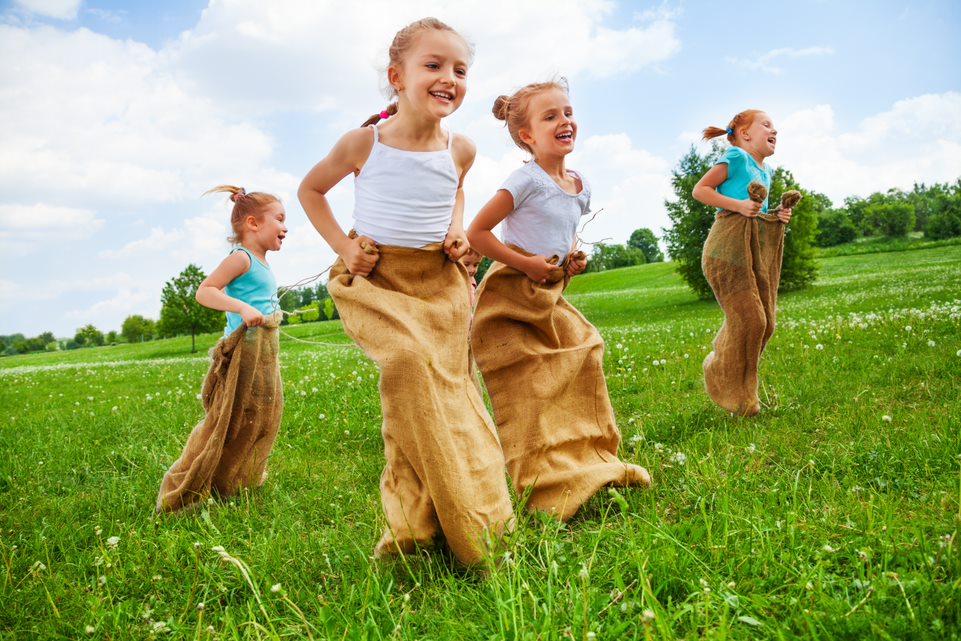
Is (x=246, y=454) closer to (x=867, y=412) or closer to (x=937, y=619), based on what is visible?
(x=937, y=619)

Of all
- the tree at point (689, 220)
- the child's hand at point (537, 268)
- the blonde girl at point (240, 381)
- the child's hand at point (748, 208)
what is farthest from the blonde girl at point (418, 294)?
the tree at point (689, 220)

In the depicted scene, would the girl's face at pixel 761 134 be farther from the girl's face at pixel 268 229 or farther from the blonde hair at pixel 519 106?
the girl's face at pixel 268 229

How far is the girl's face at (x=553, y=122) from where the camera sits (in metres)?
4.34

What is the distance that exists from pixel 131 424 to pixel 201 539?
498 cm

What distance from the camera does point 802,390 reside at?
6.52 m

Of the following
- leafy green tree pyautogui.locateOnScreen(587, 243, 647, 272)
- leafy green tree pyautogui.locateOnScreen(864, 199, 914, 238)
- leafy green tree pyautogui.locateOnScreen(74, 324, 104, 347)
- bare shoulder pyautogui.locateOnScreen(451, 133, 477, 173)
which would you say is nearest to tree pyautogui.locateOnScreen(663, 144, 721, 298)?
bare shoulder pyautogui.locateOnScreen(451, 133, 477, 173)

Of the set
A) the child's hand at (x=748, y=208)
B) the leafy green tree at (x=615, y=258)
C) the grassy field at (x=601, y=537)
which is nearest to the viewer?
the grassy field at (x=601, y=537)

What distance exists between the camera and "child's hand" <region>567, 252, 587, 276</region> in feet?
14.9

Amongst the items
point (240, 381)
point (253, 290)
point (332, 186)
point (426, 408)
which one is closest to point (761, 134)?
point (332, 186)

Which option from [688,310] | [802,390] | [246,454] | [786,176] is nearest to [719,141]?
[786,176]

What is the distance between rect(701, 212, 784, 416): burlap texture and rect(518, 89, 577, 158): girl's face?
204cm

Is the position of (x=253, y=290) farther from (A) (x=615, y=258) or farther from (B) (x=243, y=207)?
(A) (x=615, y=258)

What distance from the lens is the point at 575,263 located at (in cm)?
453

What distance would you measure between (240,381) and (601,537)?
2.89 m
